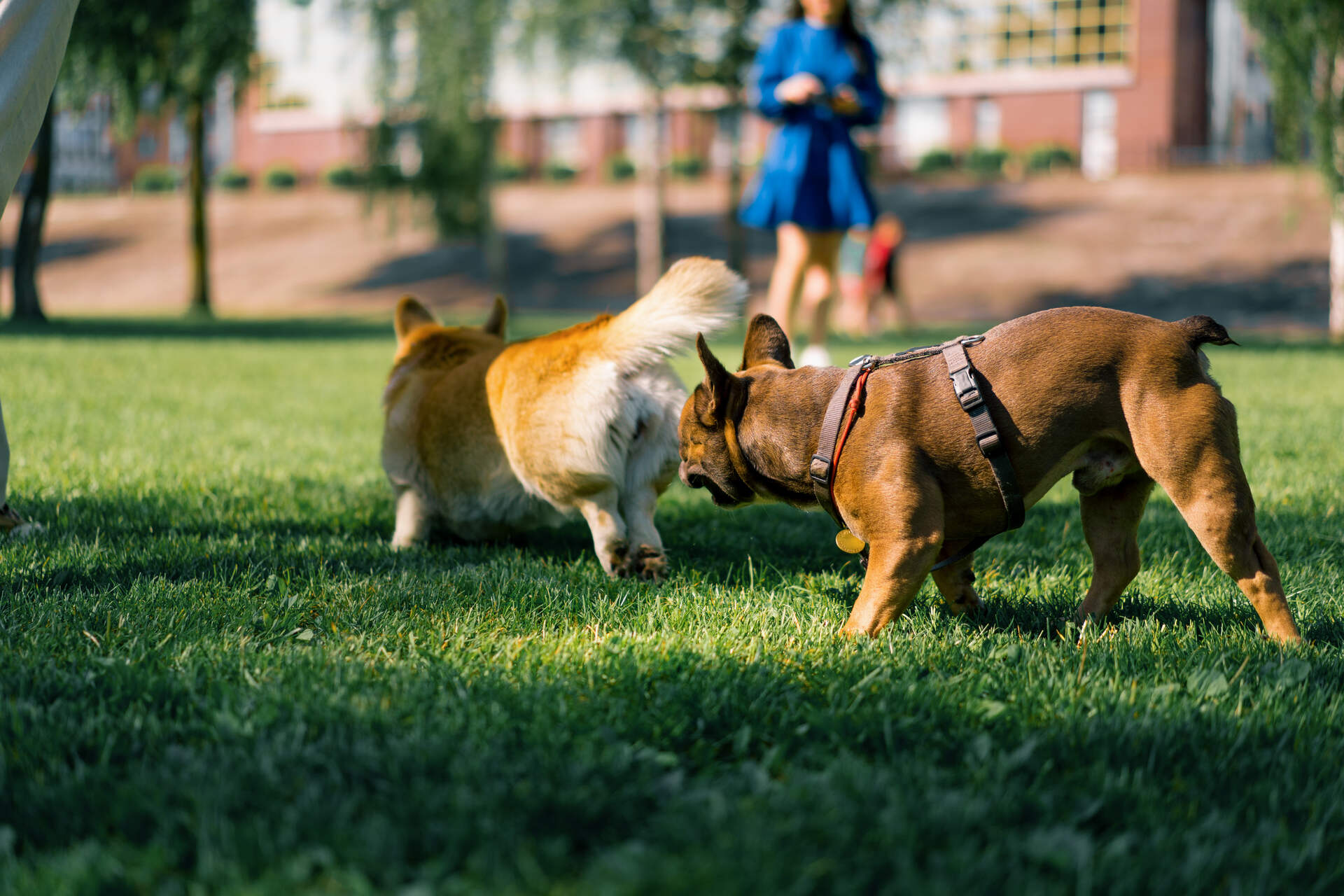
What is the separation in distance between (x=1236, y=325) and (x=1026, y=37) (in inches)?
1124

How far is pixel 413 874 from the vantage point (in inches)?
68.6

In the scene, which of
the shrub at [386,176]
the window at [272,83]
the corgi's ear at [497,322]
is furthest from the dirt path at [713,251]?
the corgi's ear at [497,322]

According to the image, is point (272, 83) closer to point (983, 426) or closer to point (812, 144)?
point (812, 144)

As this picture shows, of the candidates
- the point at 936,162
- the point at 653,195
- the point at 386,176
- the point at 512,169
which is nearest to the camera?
the point at 386,176

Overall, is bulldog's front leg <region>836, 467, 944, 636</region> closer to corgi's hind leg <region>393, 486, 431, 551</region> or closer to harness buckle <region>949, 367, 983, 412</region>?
harness buckle <region>949, 367, 983, 412</region>

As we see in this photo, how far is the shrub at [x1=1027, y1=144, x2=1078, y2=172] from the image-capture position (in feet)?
141

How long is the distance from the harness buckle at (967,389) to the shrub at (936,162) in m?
42.4

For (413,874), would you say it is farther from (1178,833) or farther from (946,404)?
(946,404)

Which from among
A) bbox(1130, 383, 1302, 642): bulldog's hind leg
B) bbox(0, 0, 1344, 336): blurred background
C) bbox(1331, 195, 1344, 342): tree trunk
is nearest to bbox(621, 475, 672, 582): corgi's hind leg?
bbox(1130, 383, 1302, 642): bulldog's hind leg

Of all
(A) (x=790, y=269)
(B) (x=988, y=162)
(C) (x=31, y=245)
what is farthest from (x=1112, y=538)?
(B) (x=988, y=162)

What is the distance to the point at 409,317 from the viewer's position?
17.8 ft

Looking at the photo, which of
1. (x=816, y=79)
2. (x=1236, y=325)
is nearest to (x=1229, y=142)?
(x=1236, y=325)

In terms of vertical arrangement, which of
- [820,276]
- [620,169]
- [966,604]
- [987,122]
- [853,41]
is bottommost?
[966,604]

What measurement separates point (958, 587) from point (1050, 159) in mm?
43829
